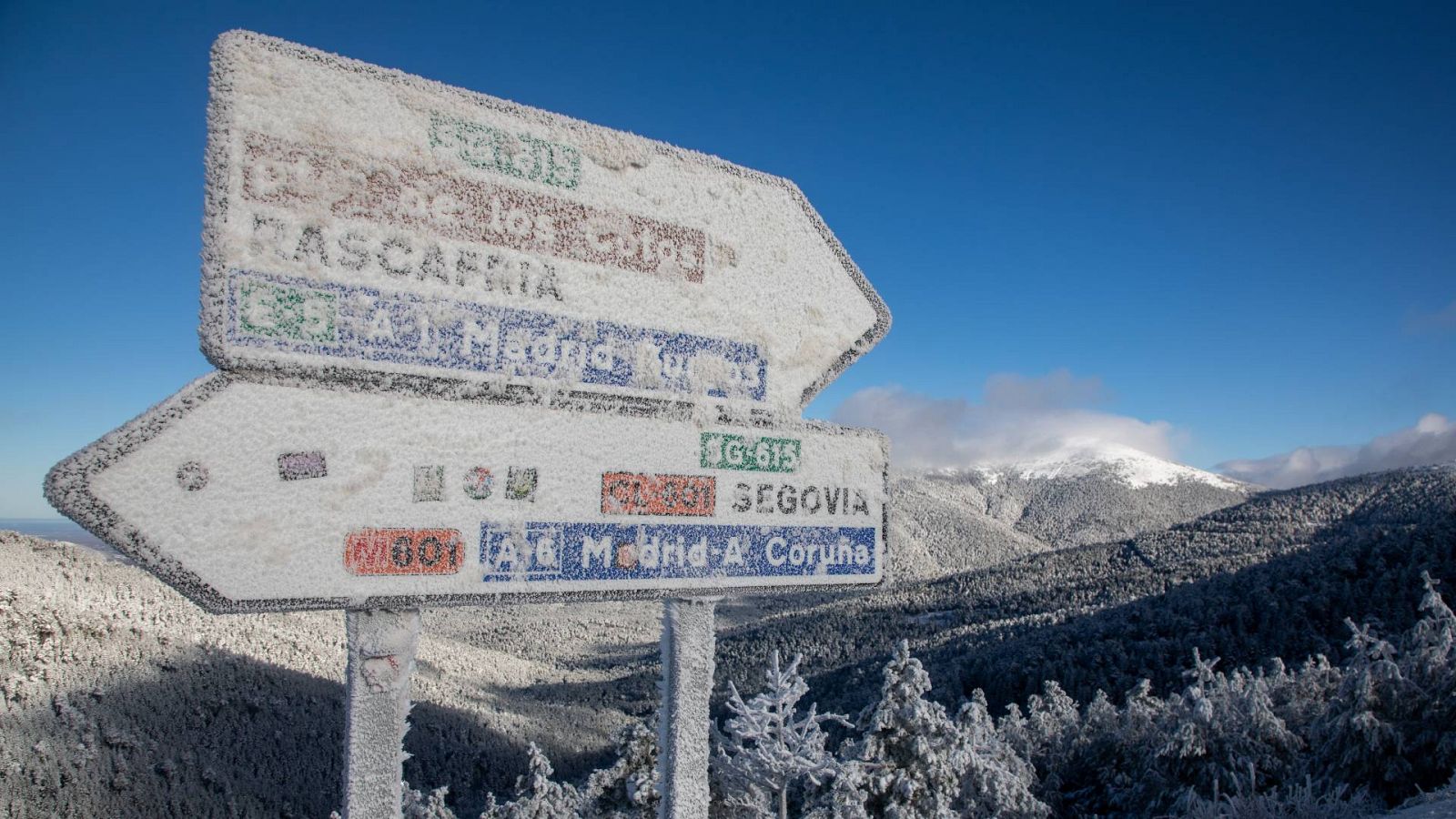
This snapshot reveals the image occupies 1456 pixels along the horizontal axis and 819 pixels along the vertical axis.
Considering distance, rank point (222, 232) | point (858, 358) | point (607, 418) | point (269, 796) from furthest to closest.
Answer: point (269, 796) → point (858, 358) → point (607, 418) → point (222, 232)

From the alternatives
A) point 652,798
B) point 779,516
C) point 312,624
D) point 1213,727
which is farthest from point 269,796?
point 779,516

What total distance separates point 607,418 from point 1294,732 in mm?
21289

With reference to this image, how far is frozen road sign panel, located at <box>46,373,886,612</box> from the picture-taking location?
10.4 ft

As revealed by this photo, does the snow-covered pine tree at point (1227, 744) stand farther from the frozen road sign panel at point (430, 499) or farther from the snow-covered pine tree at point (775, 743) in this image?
the frozen road sign panel at point (430, 499)

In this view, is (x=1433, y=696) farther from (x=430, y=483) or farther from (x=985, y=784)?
(x=430, y=483)

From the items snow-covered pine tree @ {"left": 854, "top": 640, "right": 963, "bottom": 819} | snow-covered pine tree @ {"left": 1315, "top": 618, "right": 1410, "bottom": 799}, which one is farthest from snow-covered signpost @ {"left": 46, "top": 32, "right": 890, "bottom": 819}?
snow-covered pine tree @ {"left": 1315, "top": 618, "right": 1410, "bottom": 799}

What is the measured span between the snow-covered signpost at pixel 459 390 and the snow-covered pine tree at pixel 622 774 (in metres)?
15.5

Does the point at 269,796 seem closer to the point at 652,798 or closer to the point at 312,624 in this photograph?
the point at 312,624

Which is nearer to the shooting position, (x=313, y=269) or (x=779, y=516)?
(x=313, y=269)

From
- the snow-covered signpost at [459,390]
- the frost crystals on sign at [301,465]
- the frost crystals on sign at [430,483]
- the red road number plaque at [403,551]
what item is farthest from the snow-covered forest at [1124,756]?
the frost crystals on sign at [301,465]

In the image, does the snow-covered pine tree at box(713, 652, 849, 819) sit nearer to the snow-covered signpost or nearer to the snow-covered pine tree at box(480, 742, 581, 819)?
the snow-covered signpost

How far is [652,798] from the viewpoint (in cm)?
1695

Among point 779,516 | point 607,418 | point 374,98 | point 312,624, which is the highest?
point 374,98

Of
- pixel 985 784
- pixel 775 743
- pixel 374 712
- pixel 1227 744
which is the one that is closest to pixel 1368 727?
pixel 1227 744
